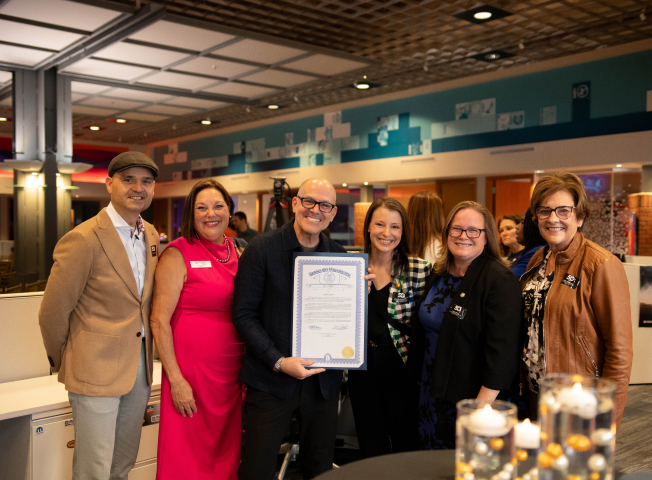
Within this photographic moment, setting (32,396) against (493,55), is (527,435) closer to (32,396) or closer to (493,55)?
(32,396)

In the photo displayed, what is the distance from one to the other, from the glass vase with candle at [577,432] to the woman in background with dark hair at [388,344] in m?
1.33

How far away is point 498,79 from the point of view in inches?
307

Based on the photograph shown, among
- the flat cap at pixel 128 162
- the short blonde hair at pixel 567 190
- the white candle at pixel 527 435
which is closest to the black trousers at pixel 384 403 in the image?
the short blonde hair at pixel 567 190

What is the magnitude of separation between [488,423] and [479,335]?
104 centimetres

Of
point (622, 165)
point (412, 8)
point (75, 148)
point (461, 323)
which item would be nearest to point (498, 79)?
point (622, 165)

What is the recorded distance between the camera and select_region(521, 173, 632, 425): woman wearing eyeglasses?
1.90 metres

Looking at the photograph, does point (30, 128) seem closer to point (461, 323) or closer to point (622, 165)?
point (461, 323)

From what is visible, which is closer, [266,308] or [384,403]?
[266,308]

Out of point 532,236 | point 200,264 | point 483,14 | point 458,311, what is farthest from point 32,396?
point 483,14

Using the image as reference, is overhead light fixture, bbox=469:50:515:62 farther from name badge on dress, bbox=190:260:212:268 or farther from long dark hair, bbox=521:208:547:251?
name badge on dress, bbox=190:260:212:268

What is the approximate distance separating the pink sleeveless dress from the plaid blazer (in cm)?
71

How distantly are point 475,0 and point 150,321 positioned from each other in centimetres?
477

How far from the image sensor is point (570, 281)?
202 centimetres

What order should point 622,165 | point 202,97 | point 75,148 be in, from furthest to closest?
1. point 75,148
2. point 202,97
3. point 622,165
